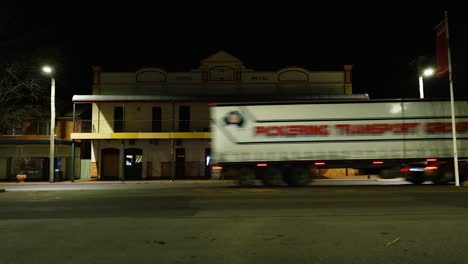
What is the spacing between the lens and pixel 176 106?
97.6 feet

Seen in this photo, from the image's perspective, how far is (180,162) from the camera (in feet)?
96.8

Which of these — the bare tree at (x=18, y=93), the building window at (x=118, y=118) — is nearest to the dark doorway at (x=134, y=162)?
the building window at (x=118, y=118)

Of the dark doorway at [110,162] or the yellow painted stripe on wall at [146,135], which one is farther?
the dark doorway at [110,162]

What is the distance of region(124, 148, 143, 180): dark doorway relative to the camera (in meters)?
29.6

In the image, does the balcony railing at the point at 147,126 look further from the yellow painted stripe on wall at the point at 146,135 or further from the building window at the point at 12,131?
the building window at the point at 12,131

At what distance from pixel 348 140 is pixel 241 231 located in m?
11.1

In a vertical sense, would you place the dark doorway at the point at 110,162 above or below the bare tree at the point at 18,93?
below

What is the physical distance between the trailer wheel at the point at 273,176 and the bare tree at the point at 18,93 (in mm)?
15748

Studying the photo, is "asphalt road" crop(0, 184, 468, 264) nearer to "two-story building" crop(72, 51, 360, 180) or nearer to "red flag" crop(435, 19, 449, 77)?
Result: "red flag" crop(435, 19, 449, 77)

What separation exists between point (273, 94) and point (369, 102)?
11.3 meters

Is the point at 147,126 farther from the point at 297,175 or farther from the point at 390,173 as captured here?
the point at 390,173

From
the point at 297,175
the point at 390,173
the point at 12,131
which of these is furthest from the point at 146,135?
the point at 390,173

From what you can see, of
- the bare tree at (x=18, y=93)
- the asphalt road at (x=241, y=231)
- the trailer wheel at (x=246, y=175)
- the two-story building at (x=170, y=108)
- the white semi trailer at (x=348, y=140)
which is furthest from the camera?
the two-story building at (x=170, y=108)

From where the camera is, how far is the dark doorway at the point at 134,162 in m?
29.6
